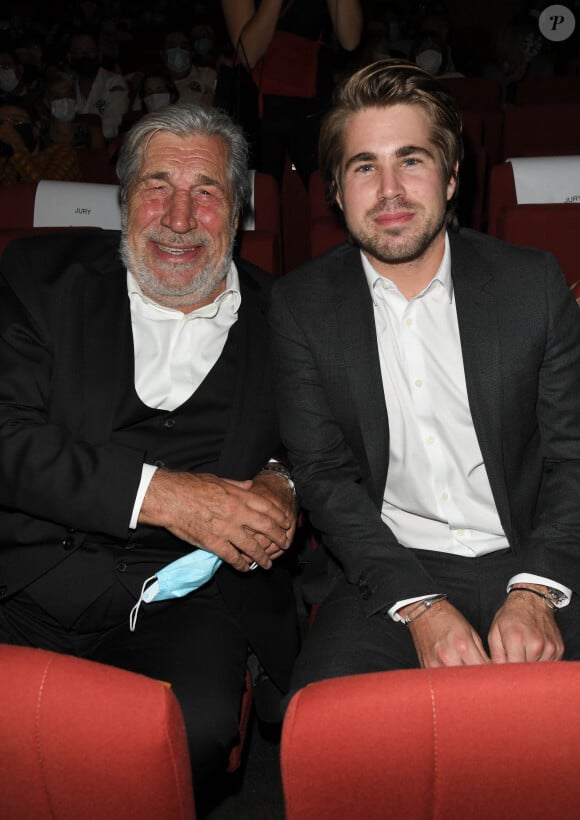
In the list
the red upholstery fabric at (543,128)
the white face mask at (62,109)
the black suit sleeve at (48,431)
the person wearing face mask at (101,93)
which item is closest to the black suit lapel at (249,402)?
the black suit sleeve at (48,431)

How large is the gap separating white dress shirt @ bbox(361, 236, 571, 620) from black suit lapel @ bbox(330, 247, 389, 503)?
3 centimetres

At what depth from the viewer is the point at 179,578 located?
1.42 meters

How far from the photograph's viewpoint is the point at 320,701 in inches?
30.5

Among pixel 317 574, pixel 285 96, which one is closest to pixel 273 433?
pixel 317 574

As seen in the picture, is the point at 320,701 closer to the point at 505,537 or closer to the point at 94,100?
the point at 505,537

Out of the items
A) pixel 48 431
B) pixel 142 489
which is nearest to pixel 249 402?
pixel 142 489

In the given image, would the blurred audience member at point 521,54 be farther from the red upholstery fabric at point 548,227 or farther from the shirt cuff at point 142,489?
the shirt cuff at point 142,489

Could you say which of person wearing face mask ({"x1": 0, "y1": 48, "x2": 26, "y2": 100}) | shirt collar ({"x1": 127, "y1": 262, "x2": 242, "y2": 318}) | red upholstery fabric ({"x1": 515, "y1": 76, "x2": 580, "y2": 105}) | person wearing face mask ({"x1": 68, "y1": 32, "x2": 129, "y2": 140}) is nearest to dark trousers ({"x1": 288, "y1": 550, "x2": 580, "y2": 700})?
shirt collar ({"x1": 127, "y1": 262, "x2": 242, "y2": 318})

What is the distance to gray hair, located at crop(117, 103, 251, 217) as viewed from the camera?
167 centimetres

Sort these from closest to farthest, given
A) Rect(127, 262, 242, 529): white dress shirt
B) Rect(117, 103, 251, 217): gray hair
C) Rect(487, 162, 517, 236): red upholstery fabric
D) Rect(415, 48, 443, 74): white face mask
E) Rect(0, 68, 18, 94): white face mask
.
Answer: Rect(127, 262, 242, 529): white dress shirt < Rect(117, 103, 251, 217): gray hair < Rect(487, 162, 517, 236): red upholstery fabric < Rect(415, 48, 443, 74): white face mask < Rect(0, 68, 18, 94): white face mask

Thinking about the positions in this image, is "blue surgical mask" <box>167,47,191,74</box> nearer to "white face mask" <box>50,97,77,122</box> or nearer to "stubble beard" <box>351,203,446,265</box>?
"white face mask" <box>50,97,77,122</box>

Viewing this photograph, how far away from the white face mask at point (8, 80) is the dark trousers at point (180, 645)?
226 inches

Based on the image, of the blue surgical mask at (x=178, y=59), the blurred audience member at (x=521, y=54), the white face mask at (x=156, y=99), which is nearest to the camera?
the white face mask at (x=156, y=99)

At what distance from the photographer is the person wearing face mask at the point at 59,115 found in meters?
4.76
